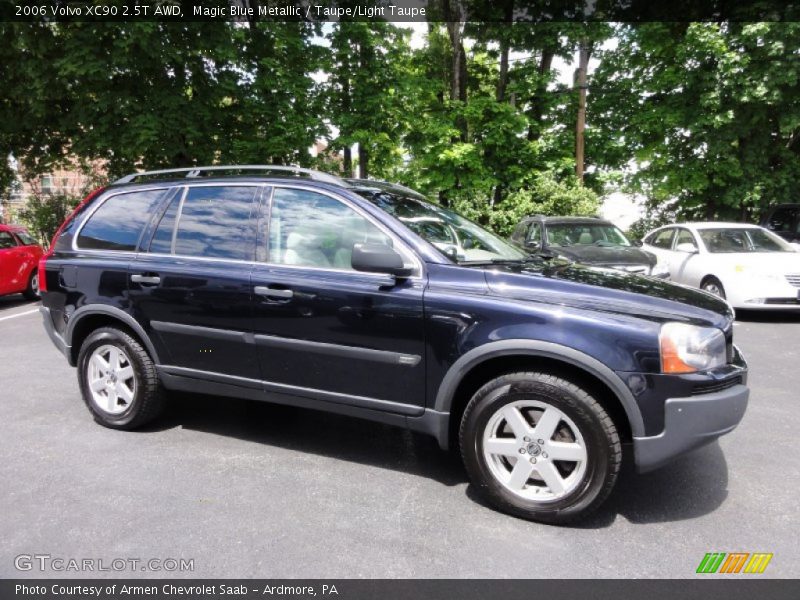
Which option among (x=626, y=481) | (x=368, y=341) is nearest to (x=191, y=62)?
(x=368, y=341)

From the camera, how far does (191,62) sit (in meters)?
13.2

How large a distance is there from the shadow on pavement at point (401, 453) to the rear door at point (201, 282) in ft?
2.28

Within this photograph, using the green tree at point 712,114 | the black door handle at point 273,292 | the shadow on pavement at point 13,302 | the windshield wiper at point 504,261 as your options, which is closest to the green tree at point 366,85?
the green tree at point 712,114

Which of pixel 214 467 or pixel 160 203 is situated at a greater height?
pixel 160 203

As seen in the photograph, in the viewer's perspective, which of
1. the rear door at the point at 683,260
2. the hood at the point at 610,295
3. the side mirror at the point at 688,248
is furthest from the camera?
the rear door at the point at 683,260

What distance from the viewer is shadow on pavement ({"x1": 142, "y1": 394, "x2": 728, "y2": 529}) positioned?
9.94 ft

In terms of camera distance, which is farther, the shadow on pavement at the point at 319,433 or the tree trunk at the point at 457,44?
the tree trunk at the point at 457,44

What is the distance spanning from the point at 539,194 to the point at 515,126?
2.54 metres

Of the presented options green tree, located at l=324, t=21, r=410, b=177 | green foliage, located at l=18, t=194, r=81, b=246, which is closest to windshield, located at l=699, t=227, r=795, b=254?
green tree, located at l=324, t=21, r=410, b=177

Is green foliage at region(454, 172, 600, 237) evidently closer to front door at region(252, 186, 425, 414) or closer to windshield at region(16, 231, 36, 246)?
windshield at region(16, 231, 36, 246)

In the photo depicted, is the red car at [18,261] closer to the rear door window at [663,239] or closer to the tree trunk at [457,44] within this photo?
the rear door window at [663,239]

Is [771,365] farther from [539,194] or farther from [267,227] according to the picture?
[539,194]

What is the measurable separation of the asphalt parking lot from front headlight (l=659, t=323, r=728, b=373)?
2.76 ft

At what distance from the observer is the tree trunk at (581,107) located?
1683 cm
